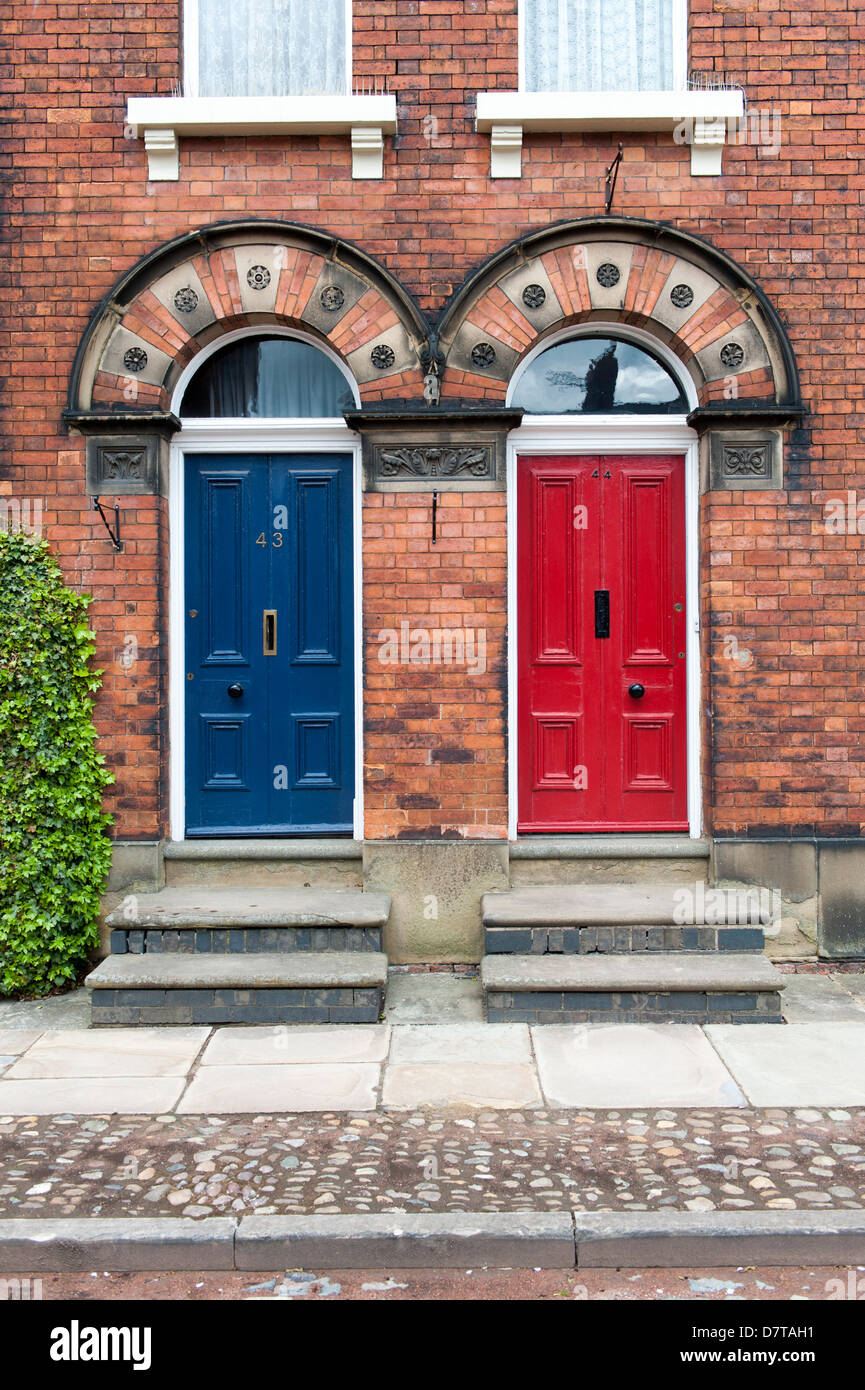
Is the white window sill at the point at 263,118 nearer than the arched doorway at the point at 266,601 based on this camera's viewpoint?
Yes

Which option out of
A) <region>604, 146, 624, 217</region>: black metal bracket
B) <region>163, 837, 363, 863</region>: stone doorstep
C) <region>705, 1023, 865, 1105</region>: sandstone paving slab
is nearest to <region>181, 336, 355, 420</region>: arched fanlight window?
<region>604, 146, 624, 217</region>: black metal bracket

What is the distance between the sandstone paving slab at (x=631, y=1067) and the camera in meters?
4.95

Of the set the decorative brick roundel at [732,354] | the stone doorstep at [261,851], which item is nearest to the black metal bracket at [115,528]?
the stone doorstep at [261,851]

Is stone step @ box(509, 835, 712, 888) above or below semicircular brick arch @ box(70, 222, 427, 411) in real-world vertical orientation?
below

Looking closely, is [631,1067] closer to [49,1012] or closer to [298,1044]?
[298,1044]

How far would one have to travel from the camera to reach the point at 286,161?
6742 millimetres

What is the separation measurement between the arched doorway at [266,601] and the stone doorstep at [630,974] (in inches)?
62.0

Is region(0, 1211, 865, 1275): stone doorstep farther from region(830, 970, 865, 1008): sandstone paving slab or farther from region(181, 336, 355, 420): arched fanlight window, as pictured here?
region(181, 336, 355, 420): arched fanlight window

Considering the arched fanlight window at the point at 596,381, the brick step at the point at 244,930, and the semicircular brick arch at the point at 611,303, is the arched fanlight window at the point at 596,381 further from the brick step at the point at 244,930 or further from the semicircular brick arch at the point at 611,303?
the brick step at the point at 244,930

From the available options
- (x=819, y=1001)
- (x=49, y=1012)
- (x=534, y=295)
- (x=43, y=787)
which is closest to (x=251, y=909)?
(x=49, y=1012)

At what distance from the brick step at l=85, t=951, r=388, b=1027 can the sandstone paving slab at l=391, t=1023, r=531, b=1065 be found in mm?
312

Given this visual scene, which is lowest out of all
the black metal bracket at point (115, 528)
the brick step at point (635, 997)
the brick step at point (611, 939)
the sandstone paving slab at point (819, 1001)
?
the sandstone paving slab at point (819, 1001)

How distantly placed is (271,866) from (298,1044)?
1475 millimetres

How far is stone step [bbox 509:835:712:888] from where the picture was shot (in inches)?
267
